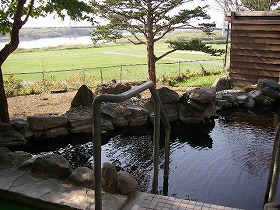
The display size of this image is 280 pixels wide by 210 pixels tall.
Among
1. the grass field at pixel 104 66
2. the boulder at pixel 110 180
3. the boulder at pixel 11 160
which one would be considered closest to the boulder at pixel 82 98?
the boulder at pixel 11 160

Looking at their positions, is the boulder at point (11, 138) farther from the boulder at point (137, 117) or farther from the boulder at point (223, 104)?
the boulder at point (223, 104)

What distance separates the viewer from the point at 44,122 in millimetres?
6922

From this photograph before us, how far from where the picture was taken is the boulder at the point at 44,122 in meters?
6.86

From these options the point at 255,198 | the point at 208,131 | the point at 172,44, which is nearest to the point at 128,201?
the point at 255,198

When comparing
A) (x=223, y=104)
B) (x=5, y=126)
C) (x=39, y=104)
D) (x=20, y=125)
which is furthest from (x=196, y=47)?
(x=5, y=126)

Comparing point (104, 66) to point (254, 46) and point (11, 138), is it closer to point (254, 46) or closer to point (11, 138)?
point (254, 46)

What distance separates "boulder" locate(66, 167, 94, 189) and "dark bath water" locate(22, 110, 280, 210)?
36.0 inches

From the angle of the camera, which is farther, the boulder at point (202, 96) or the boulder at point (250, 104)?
the boulder at point (250, 104)

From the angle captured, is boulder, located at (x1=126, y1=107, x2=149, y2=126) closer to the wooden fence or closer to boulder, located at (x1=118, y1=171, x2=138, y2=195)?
boulder, located at (x1=118, y1=171, x2=138, y2=195)

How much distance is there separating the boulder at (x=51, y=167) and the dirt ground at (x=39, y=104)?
4.20 meters

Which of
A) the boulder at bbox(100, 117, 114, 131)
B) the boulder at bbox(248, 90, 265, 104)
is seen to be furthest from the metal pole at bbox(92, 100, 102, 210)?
the boulder at bbox(248, 90, 265, 104)

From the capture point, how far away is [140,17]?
1075 cm

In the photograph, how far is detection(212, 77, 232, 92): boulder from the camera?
464 inches

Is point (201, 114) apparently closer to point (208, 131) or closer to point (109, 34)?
point (208, 131)
